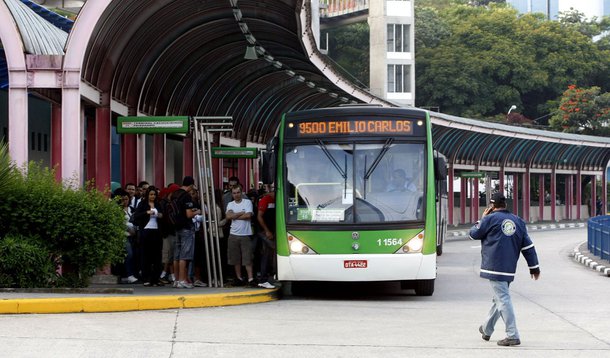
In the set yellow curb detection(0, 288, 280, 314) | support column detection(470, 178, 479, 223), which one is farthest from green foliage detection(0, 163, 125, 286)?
support column detection(470, 178, 479, 223)

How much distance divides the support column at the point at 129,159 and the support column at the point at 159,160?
8.97 ft

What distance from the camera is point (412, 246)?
17.1 metres

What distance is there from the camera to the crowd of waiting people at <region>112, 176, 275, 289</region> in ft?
58.6

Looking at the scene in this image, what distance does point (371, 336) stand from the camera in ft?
40.8

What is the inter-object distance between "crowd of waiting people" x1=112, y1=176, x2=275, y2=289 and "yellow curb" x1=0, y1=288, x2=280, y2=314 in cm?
175

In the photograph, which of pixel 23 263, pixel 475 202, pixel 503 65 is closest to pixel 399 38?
pixel 503 65

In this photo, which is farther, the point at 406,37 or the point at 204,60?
the point at 406,37

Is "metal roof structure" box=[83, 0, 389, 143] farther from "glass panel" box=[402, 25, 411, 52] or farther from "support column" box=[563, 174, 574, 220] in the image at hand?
"glass panel" box=[402, 25, 411, 52]

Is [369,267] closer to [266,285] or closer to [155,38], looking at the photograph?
[266,285]

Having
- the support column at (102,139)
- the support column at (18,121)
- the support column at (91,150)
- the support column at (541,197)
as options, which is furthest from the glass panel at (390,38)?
the support column at (18,121)

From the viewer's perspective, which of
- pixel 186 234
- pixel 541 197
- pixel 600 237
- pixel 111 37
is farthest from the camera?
pixel 541 197

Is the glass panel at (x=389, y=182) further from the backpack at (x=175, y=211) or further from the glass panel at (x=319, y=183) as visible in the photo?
the backpack at (x=175, y=211)

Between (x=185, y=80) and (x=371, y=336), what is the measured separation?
14.2m

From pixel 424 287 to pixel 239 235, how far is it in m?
2.98
